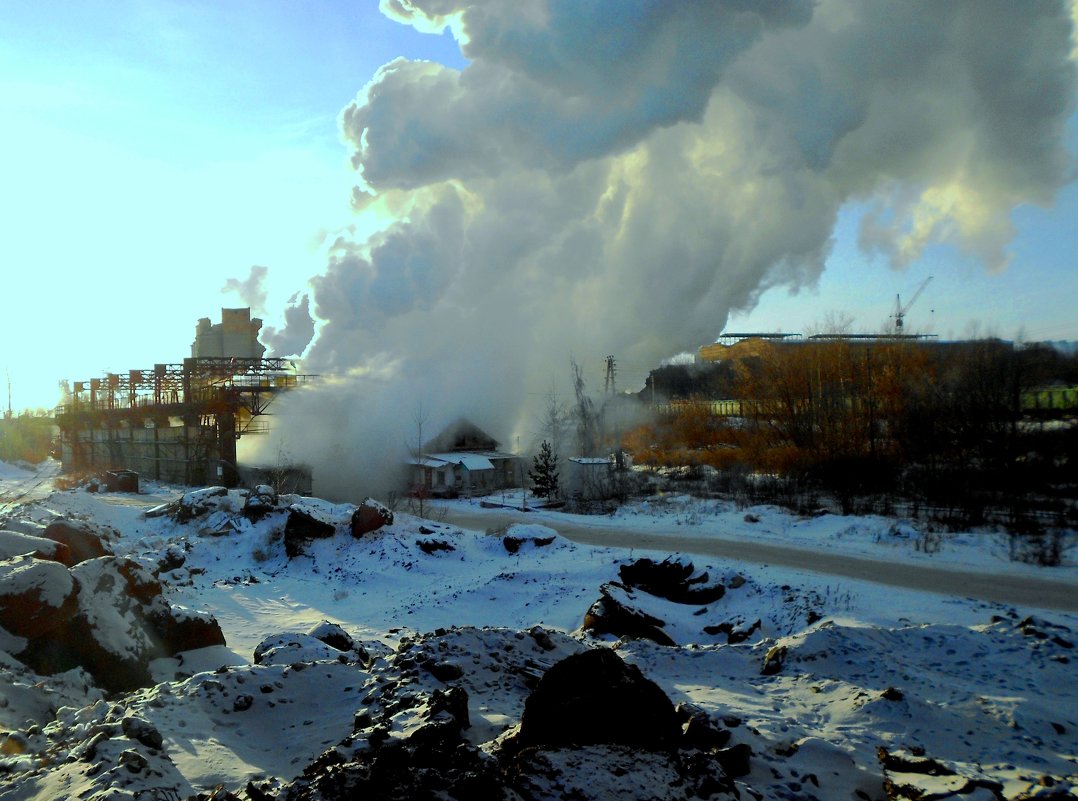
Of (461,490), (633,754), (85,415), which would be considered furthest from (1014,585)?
(85,415)

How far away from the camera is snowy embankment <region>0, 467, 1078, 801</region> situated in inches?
184

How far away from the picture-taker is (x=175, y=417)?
39000 mm

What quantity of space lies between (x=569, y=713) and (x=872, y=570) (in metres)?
12.3

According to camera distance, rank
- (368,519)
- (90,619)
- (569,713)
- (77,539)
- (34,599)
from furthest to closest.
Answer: (368,519) → (77,539) → (90,619) → (34,599) → (569,713)

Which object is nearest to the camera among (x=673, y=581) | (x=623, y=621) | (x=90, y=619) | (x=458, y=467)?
Result: (x=90, y=619)

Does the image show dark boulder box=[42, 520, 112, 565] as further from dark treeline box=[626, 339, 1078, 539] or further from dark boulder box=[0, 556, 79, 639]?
dark treeline box=[626, 339, 1078, 539]

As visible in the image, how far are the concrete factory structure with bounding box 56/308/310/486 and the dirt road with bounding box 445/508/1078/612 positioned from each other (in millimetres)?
21543

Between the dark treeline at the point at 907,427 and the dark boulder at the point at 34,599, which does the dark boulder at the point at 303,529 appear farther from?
the dark treeline at the point at 907,427

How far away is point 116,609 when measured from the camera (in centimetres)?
859

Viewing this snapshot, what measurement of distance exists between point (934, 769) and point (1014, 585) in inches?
415

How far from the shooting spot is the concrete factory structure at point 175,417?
1421 inches

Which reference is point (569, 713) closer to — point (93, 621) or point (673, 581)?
point (93, 621)

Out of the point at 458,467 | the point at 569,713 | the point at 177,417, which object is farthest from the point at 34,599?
the point at 177,417

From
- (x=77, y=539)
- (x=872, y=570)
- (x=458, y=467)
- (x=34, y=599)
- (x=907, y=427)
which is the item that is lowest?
(x=872, y=570)
